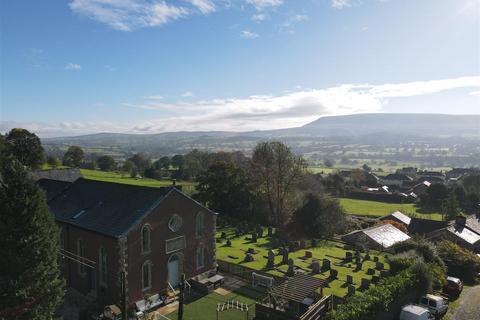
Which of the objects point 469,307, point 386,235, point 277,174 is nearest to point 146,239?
point 469,307

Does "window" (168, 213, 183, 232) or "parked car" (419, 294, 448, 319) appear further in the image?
"window" (168, 213, 183, 232)

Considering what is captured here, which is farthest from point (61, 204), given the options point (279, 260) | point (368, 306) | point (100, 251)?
point (368, 306)

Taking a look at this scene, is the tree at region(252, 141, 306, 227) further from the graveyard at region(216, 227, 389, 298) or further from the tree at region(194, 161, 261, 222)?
the graveyard at region(216, 227, 389, 298)

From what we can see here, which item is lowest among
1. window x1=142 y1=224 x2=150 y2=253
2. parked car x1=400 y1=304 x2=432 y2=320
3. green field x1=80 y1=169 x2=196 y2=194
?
parked car x1=400 y1=304 x2=432 y2=320

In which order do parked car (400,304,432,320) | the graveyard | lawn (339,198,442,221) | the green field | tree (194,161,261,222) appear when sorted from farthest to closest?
the green field
lawn (339,198,442,221)
tree (194,161,261,222)
the graveyard
parked car (400,304,432,320)

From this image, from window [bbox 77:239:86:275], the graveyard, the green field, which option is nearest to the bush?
the graveyard

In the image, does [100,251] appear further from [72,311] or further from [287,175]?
[287,175]

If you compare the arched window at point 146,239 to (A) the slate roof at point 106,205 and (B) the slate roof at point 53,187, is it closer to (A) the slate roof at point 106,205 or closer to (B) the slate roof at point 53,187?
(A) the slate roof at point 106,205
